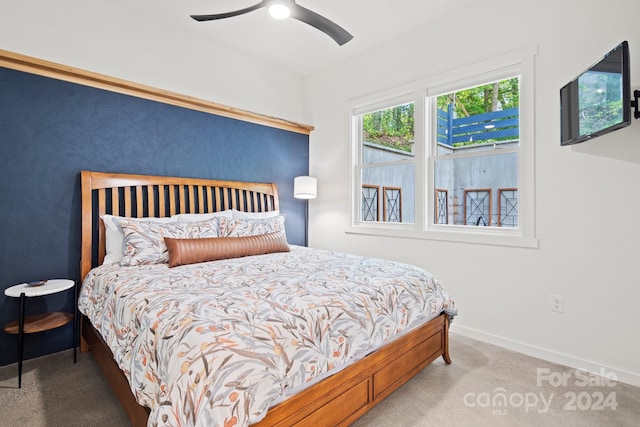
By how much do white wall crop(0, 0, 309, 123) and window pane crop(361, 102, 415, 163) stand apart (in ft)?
3.72

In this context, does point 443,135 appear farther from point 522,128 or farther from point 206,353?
point 206,353

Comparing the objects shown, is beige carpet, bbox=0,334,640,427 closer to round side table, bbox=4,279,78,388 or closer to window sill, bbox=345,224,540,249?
round side table, bbox=4,279,78,388

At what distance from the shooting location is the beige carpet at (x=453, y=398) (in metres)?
1.76

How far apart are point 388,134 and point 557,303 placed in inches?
87.9

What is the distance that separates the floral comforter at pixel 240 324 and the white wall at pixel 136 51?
176 cm

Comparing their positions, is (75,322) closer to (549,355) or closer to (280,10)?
(280,10)

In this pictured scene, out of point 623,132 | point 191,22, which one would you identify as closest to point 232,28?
point 191,22

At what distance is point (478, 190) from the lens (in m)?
3.02

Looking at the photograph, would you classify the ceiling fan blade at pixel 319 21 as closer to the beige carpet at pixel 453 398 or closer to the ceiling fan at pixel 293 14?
the ceiling fan at pixel 293 14

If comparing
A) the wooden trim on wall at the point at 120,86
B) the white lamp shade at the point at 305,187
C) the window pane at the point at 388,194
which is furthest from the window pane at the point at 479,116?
the wooden trim on wall at the point at 120,86

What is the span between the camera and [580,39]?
7.63 ft

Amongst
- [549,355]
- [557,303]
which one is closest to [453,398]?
[549,355]

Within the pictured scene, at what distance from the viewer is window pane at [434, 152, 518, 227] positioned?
282 cm

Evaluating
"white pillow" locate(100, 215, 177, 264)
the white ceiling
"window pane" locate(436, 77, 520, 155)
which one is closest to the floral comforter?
"white pillow" locate(100, 215, 177, 264)
